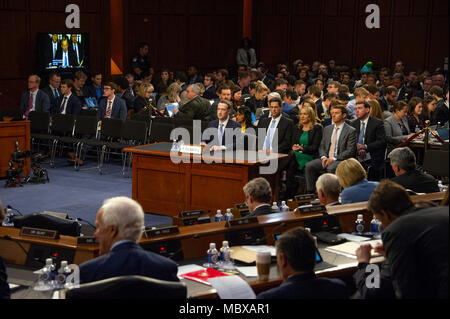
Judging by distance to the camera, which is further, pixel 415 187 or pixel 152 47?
pixel 152 47

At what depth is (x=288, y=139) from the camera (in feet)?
29.9

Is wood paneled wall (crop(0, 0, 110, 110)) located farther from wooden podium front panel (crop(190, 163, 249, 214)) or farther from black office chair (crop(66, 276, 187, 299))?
black office chair (crop(66, 276, 187, 299))

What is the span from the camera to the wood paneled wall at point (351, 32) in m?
20.5

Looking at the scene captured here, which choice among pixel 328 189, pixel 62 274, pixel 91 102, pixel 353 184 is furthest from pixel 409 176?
pixel 91 102

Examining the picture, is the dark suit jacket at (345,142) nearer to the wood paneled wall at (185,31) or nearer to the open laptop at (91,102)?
the open laptop at (91,102)

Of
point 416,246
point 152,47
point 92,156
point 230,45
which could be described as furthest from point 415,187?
point 230,45

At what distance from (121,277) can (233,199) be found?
4.92 metres

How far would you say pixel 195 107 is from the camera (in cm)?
1105

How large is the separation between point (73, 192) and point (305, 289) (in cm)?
690

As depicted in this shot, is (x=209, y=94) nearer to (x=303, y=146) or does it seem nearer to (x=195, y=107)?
(x=195, y=107)

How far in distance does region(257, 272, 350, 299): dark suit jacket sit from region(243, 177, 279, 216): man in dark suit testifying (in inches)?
75.4

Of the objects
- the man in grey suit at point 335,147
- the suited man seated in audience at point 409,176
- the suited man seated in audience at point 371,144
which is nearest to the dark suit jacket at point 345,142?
the man in grey suit at point 335,147

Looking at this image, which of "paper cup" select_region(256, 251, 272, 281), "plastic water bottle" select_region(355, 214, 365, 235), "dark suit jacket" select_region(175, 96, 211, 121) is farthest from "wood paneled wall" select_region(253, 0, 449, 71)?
"paper cup" select_region(256, 251, 272, 281)
